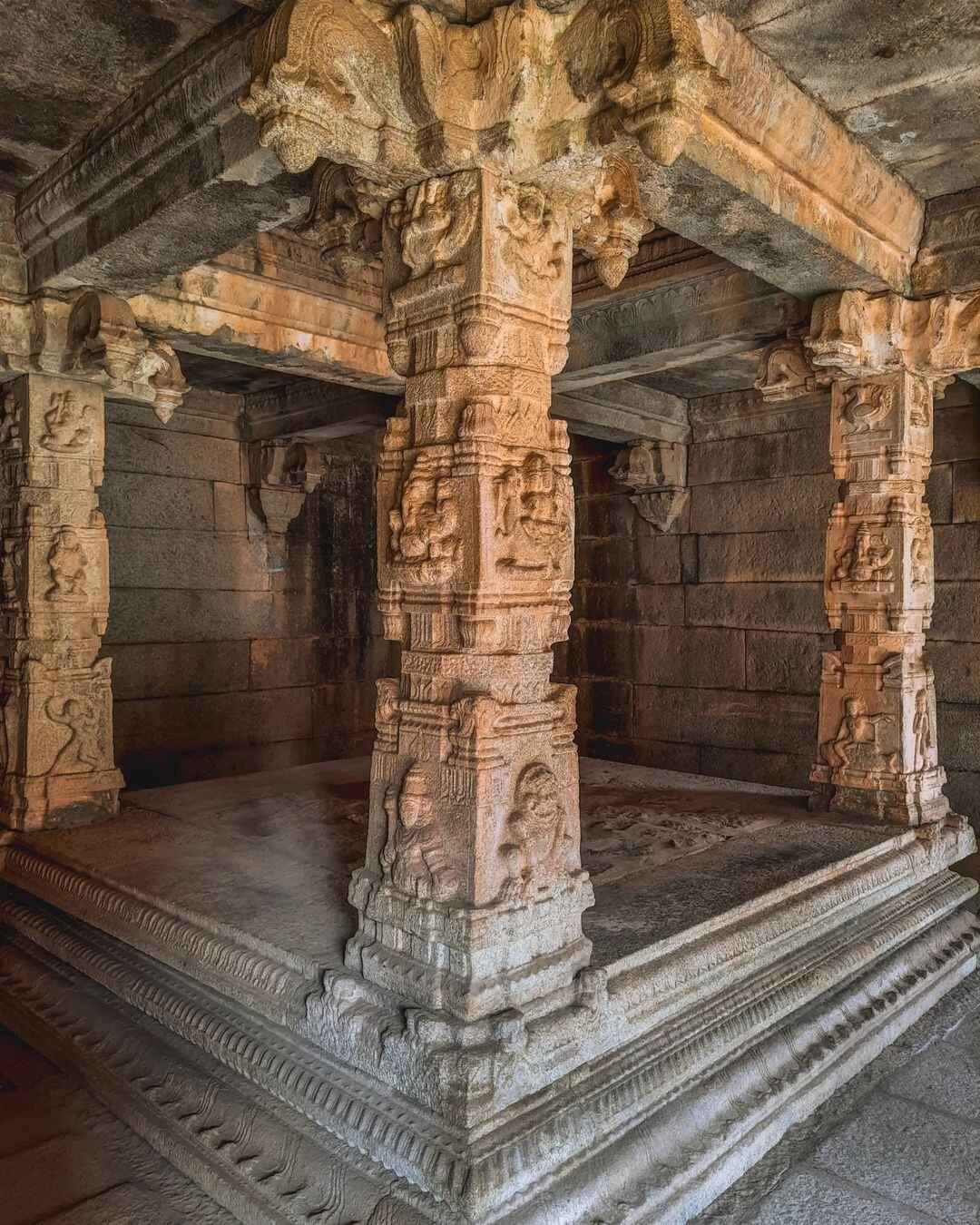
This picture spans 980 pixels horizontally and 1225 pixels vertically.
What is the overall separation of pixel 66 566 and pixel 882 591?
438cm

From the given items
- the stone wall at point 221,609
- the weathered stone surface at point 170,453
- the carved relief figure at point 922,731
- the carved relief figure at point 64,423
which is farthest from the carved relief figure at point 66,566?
the carved relief figure at point 922,731

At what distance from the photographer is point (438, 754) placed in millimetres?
2758

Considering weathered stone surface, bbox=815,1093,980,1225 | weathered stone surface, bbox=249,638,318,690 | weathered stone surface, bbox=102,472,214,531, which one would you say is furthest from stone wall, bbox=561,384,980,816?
weathered stone surface, bbox=815,1093,980,1225

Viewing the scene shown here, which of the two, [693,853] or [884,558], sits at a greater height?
[884,558]

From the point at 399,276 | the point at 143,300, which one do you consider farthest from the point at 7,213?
the point at 399,276

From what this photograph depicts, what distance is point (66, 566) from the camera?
4.79 meters

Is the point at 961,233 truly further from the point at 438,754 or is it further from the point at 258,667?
the point at 258,667

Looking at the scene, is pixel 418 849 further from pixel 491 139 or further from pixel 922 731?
pixel 922 731

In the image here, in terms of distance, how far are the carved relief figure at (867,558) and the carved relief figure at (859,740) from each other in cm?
68

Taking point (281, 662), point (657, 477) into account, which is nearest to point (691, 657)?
point (657, 477)

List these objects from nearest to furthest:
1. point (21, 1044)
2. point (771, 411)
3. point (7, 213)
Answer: point (21, 1044) → point (7, 213) → point (771, 411)

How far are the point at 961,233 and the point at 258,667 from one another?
21.0 ft

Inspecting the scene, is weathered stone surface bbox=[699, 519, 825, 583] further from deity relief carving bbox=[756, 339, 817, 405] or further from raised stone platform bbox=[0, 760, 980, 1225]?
raised stone platform bbox=[0, 760, 980, 1225]

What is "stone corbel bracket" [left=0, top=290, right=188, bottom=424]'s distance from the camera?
4.45m
